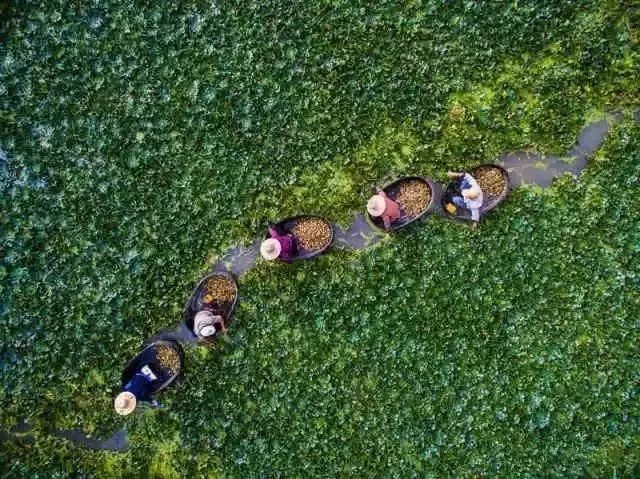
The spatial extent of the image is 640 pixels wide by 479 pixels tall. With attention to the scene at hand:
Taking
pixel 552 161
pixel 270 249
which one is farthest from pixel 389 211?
pixel 552 161

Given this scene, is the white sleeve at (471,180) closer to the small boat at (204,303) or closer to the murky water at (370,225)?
the murky water at (370,225)

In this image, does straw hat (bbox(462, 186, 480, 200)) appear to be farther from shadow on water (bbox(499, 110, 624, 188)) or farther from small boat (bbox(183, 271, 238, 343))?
small boat (bbox(183, 271, 238, 343))

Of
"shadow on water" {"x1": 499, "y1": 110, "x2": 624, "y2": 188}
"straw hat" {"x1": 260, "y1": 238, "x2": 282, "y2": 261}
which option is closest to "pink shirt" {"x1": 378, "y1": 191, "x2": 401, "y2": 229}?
"straw hat" {"x1": 260, "y1": 238, "x2": 282, "y2": 261}

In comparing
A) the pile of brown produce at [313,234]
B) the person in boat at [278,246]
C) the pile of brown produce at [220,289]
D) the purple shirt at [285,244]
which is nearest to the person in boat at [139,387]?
the pile of brown produce at [220,289]

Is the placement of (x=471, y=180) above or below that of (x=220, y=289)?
below

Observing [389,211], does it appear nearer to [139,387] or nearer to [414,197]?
[414,197]
